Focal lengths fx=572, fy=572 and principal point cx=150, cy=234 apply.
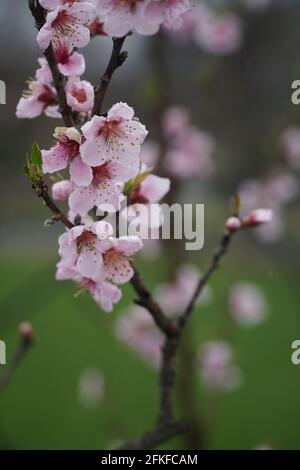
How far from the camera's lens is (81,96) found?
71cm

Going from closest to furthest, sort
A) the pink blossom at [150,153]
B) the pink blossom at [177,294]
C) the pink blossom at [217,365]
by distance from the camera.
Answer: the pink blossom at [150,153], the pink blossom at [177,294], the pink blossom at [217,365]

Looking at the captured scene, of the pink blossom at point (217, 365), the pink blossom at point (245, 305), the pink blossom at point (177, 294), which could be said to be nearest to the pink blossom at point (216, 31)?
the pink blossom at point (177, 294)

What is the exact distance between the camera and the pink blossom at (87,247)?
0.70 m

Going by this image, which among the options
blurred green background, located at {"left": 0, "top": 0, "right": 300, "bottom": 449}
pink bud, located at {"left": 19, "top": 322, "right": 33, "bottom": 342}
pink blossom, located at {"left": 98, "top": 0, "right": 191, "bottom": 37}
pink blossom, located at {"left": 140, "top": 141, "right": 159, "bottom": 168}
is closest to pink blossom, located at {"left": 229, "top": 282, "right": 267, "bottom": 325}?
blurred green background, located at {"left": 0, "top": 0, "right": 300, "bottom": 449}

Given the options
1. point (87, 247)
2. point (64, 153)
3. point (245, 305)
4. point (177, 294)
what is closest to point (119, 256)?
point (87, 247)

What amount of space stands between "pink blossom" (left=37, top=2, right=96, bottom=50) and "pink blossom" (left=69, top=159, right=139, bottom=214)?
0.52ft

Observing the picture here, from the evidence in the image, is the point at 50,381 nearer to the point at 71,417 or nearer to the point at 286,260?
the point at 71,417

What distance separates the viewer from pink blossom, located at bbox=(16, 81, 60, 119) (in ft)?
2.55

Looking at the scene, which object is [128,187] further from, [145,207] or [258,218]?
[258,218]

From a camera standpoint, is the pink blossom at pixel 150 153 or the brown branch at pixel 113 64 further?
the pink blossom at pixel 150 153

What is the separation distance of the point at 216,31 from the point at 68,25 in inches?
80.5

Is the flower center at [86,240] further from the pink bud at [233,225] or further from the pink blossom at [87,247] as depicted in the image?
the pink bud at [233,225]

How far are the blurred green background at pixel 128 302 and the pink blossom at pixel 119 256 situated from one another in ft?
3.93
